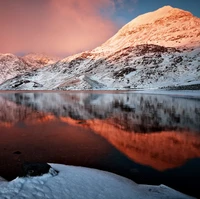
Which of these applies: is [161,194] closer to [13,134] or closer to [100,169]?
[100,169]

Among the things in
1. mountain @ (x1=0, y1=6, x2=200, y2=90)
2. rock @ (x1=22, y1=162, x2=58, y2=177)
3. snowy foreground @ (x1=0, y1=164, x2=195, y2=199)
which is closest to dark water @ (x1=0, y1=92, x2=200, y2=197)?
snowy foreground @ (x1=0, y1=164, x2=195, y2=199)

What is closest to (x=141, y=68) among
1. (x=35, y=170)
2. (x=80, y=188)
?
(x=35, y=170)

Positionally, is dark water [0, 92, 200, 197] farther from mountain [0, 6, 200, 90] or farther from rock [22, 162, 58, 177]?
mountain [0, 6, 200, 90]

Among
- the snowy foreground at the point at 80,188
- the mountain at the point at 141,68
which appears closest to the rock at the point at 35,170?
the snowy foreground at the point at 80,188

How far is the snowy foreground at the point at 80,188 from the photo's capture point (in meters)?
5.83

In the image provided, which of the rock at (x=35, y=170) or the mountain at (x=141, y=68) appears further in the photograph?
the mountain at (x=141, y=68)

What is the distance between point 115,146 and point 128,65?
12614 centimetres

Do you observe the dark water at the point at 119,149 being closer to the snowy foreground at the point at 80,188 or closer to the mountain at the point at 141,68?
the snowy foreground at the point at 80,188

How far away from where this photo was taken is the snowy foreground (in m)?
5.83

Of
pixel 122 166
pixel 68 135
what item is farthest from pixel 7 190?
pixel 68 135

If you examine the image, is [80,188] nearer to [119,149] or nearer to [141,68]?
[119,149]

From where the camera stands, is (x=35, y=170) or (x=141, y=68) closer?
(x=35, y=170)

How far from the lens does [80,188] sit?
6301 millimetres

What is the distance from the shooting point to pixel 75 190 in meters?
6.13
